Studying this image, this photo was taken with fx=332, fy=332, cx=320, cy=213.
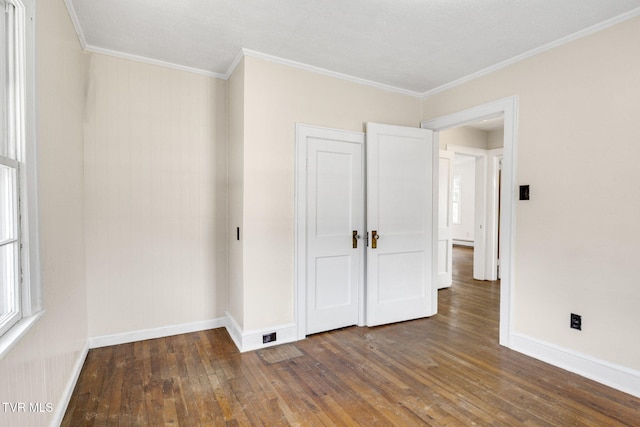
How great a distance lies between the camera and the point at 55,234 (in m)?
1.92

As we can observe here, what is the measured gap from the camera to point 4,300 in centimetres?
138

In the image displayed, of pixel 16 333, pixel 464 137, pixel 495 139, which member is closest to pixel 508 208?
pixel 464 137

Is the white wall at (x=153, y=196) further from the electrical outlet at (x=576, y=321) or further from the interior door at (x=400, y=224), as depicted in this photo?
the electrical outlet at (x=576, y=321)

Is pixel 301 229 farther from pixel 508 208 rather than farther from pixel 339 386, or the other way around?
pixel 508 208

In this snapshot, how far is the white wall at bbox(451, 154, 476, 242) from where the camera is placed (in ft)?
33.1

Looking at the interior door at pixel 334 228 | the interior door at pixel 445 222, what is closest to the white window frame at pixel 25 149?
the interior door at pixel 334 228

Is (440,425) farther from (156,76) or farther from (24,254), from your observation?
(156,76)

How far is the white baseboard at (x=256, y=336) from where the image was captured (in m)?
2.95

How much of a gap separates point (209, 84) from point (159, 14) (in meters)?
1.04

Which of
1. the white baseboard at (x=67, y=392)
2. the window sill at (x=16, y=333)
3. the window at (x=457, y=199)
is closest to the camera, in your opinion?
the window sill at (x=16, y=333)

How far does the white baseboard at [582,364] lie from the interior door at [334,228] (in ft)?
5.10

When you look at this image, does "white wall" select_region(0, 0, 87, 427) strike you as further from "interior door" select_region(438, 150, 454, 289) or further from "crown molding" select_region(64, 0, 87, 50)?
"interior door" select_region(438, 150, 454, 289)

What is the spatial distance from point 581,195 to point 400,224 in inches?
63.0

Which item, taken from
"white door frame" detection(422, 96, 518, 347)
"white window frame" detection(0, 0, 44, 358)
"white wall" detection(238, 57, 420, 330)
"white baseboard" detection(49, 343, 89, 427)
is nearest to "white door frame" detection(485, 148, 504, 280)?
"white door frame" detection(422, 96, 518, 347)
